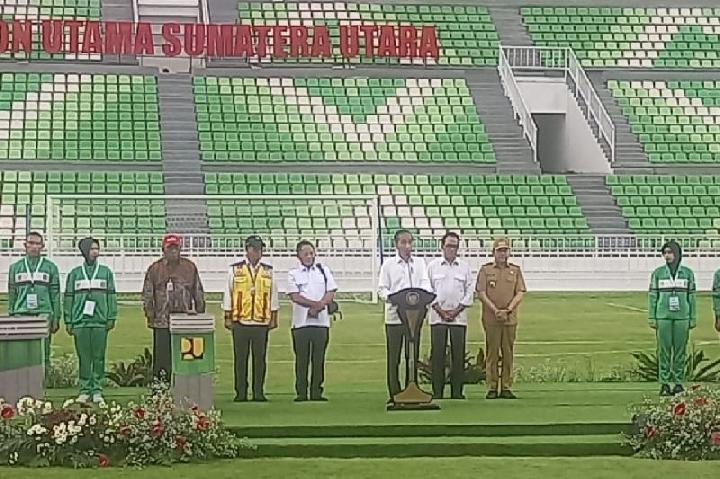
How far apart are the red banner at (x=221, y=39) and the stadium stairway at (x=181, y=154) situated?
107 cm

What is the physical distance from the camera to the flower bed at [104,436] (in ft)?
34.1

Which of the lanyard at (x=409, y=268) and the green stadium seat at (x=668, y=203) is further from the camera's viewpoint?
the green stadium seat at (x=668, y=203)

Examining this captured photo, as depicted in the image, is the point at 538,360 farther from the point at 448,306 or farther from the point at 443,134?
the point at 443,134

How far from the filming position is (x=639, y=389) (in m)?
15.2

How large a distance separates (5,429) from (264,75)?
101 feet

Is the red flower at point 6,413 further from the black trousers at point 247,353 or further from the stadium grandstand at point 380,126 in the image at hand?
the stadium grandstand at point 380,126

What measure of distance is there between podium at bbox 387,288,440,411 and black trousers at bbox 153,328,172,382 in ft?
7.13

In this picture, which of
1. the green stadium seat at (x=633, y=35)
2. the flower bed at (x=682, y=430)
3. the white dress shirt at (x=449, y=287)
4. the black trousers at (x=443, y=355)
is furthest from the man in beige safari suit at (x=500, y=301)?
the green stadium seat at (x=633, y=35)

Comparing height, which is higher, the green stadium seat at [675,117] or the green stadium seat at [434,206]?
the green stadium seat at [675,117]

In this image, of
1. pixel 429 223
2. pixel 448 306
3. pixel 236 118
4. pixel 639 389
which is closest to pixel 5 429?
pixel 448 306

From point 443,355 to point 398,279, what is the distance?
1027mm

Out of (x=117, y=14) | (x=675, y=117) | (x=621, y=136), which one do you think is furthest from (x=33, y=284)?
(x=675, y=117)

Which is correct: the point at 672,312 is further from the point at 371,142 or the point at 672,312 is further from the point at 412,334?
the point at 371,142

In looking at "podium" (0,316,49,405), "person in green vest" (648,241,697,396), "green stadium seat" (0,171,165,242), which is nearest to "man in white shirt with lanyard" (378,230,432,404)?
"person in green vest" (648,241,697,396)
